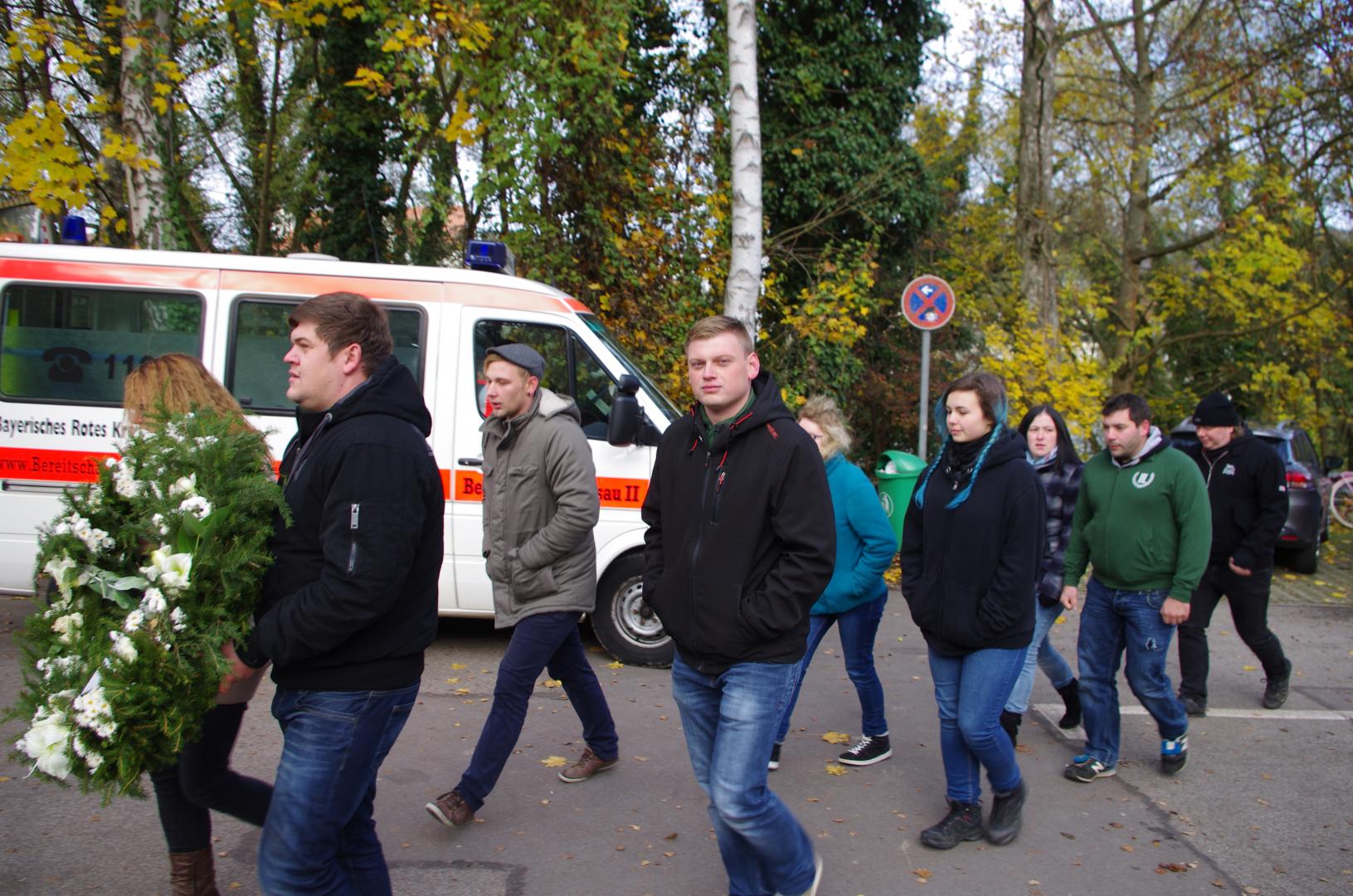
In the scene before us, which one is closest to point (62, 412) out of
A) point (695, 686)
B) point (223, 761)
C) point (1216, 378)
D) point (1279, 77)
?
point (223, 761)

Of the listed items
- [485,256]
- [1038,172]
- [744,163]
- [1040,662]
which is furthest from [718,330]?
[1038,172]

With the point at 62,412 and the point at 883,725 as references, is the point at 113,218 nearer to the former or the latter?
the point at 62,412

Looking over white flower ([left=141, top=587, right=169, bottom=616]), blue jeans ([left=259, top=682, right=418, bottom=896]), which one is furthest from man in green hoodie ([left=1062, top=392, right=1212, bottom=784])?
white flower ([left=141, top=587, right=169, bottom=616])

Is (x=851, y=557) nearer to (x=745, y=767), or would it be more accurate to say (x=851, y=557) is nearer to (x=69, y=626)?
(x=745, y=767)

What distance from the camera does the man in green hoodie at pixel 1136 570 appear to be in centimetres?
475

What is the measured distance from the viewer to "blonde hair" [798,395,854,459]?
4750 millimetres

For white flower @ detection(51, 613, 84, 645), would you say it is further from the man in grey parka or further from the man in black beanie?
the man in black beanie

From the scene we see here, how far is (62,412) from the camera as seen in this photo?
249 inches

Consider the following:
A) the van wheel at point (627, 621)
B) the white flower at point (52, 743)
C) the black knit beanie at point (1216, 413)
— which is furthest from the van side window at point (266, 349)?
the black knit beanie at point (1216, 413)

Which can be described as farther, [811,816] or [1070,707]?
[1070,707]

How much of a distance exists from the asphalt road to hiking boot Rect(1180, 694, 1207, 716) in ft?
0.53

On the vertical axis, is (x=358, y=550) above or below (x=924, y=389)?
below

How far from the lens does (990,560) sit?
387 cm

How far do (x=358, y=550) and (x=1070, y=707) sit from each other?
444 centimetres
